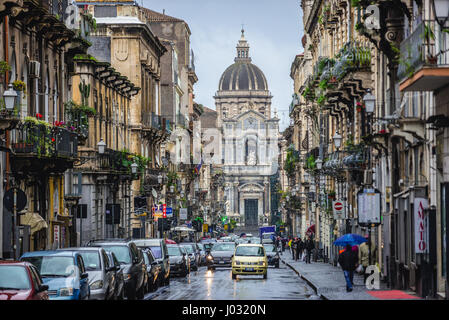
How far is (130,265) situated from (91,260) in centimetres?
421

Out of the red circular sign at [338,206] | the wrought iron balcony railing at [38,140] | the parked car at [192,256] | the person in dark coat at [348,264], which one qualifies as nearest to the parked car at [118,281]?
the wrought iron balcony railing at [38,140]

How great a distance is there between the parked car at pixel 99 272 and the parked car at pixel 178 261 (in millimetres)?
17593

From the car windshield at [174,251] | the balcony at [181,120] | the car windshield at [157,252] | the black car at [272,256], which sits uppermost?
the balcony at [181,120]

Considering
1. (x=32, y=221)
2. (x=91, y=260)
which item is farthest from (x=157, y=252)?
(x=91, y=260)

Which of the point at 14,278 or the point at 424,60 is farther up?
the point at 424,60

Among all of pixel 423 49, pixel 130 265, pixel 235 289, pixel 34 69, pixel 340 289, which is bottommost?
pixel 235 289

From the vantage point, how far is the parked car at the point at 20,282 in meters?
17.9

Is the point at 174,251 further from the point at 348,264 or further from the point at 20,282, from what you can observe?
the point at 20,282

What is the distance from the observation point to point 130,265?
2853 cm

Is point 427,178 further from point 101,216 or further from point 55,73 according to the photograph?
point 101,216

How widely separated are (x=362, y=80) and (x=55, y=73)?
11832mm

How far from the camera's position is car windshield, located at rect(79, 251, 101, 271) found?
23997 millimetres

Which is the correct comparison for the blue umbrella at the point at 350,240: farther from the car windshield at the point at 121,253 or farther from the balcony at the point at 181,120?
the balcony at the point at 181,120
